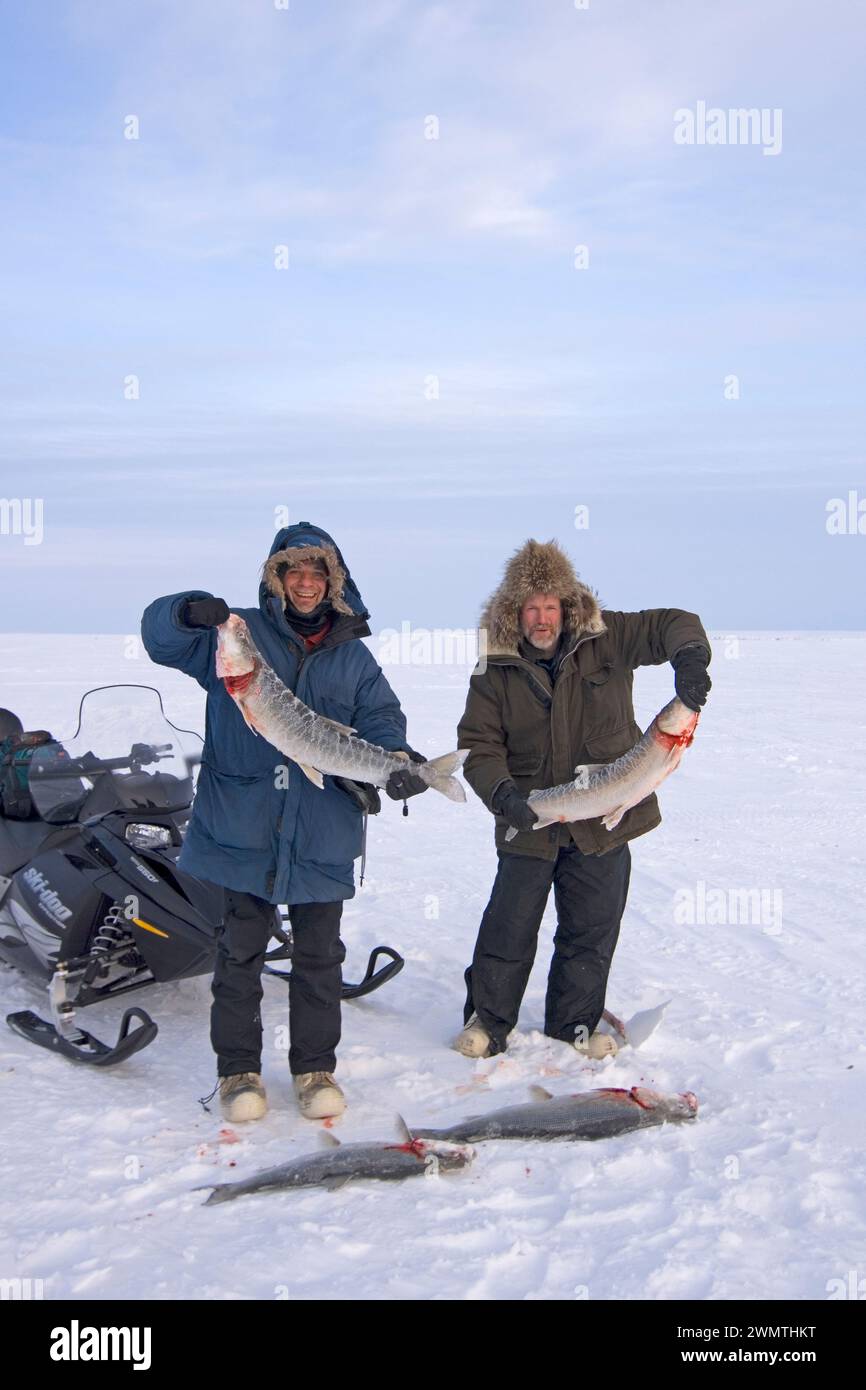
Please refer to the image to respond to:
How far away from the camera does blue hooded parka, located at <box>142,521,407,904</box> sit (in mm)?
4258

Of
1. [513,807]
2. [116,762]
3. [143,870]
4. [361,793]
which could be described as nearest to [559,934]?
[513,807]

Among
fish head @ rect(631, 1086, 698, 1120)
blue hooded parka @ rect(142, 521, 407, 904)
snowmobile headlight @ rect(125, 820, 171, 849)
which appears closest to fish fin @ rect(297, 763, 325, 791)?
blue hooded parka @ rect(142, 521, 407, 904)

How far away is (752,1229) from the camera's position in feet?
11.1

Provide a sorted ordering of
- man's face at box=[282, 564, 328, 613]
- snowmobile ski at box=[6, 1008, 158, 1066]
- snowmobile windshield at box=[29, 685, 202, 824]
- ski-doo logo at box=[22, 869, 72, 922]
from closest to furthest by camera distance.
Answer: man's face at box=[282, 564, 328, 613], snowmobile ski at box=[6, 1008, 158, 1066], ski-doo logo at box=[22, 869, 72, 922], snowmobile windshield at box=[29, 685, 202, 824]

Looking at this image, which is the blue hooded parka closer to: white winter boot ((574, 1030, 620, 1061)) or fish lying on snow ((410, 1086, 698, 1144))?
fish lying on snow ((410, 1086, 698, 1144))

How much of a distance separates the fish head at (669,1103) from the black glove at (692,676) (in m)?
1.49

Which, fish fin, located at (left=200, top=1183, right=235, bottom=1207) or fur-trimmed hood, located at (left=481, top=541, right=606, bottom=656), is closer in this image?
fish fin, located at (left=200, top=1183, right=235, bottom=1207)

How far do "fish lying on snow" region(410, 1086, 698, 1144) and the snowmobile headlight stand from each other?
186 cm

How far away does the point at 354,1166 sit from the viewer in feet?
12.1

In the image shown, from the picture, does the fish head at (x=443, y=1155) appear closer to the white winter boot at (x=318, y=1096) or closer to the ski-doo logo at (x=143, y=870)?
the white winter boot at (x=318, y=1096)

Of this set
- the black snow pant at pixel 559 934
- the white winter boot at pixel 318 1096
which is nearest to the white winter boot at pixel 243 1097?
the white winter boot at pixel 318 1096

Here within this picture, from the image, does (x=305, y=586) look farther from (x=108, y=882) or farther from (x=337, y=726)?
(x=108, y=882)
